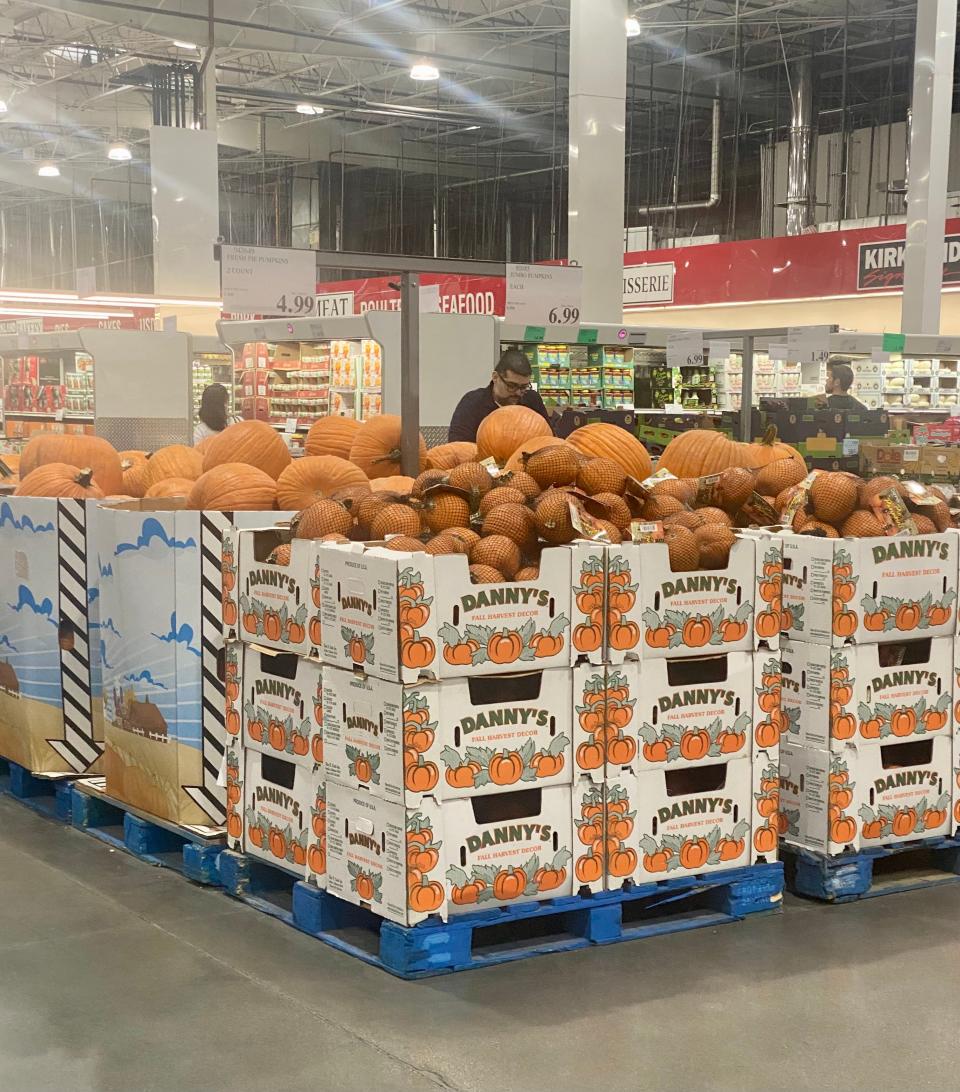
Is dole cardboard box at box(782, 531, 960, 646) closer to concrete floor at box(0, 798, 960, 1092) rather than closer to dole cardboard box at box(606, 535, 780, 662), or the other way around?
dole cardboard box at box(606, 535, 780, 662)

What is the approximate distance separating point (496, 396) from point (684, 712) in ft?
8.75

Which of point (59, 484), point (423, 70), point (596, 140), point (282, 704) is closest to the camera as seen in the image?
point (282, 704)

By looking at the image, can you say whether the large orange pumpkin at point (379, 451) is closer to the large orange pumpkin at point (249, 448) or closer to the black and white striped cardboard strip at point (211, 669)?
the large orange pumpkin at point (249, 448)

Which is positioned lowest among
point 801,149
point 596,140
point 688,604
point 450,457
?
point 688,604

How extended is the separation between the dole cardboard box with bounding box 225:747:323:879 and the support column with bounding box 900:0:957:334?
9.35 m

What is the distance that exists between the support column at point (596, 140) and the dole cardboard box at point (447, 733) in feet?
23.0

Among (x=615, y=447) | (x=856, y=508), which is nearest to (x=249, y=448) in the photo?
(x=615, y=447)

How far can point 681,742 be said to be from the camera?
Result: 12.3 feet

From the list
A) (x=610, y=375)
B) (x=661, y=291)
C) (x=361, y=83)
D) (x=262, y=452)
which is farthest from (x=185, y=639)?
(x=361, y=83)

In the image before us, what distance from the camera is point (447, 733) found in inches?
134

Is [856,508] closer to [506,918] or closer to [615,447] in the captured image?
[615,447]

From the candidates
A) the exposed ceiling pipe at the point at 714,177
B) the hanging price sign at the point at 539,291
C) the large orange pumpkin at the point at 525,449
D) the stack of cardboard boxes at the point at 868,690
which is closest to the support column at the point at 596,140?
the hanging price sign at the point at 539,291

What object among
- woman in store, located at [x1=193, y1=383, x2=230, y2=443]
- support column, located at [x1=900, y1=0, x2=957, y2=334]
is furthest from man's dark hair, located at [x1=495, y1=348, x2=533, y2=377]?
support column, located at [x1=900, y1=0, x2=957, y2=334]

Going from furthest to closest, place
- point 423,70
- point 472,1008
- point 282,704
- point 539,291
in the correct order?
point 423,70 → point 539,291 → point 282,704 → point 472,1008
